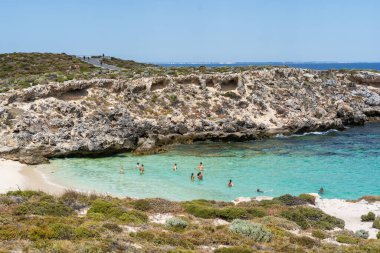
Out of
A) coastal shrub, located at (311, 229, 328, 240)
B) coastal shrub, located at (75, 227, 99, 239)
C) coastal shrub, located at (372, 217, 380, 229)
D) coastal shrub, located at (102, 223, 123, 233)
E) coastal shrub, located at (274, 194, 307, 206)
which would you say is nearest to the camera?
coastal shrub, located at (75, 227, 99, 239)

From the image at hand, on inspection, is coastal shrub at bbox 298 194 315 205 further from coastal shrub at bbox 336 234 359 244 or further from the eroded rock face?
the eroded rock face

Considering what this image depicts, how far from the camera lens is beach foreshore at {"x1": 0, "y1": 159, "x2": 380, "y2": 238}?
819 inches

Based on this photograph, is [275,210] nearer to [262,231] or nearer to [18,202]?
[262,231]

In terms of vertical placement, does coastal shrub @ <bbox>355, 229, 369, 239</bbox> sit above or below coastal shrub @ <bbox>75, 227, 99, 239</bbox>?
below

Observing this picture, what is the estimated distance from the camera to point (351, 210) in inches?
881

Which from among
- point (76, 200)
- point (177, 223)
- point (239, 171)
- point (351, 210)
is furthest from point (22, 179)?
point (351, 210)

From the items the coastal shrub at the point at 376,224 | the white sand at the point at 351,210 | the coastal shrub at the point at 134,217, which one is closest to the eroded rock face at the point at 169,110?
the coastal shrub at the point at 134,217

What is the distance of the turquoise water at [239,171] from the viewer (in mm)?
28688

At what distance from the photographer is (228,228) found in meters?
16.0

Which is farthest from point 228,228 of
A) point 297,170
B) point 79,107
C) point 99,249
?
point 79,107

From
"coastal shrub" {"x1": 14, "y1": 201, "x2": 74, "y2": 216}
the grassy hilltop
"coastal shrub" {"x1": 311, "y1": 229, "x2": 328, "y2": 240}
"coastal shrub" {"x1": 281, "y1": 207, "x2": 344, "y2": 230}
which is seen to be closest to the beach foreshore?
"coastal shrub" {"x1": 281, "y1": 207, "x2": 344, "y2": 230}

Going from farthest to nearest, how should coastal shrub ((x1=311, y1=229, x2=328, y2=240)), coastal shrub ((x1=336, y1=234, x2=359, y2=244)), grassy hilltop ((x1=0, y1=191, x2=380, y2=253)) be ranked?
coastal shrub ((x1=311, y1=229, x2=328, y2=240)) → coastal shrub ((x1=336, y1=234, x2=359, y2=244)) → grassy hilltop ((x1=0, y1=191, x2=380, y2=253))

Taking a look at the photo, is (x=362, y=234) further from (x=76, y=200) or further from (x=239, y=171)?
(x=239, y=171)

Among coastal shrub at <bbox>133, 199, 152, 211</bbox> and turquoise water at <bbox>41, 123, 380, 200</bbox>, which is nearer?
coastal shrub at <bbox>133, 199, 152, 211</bbox>
